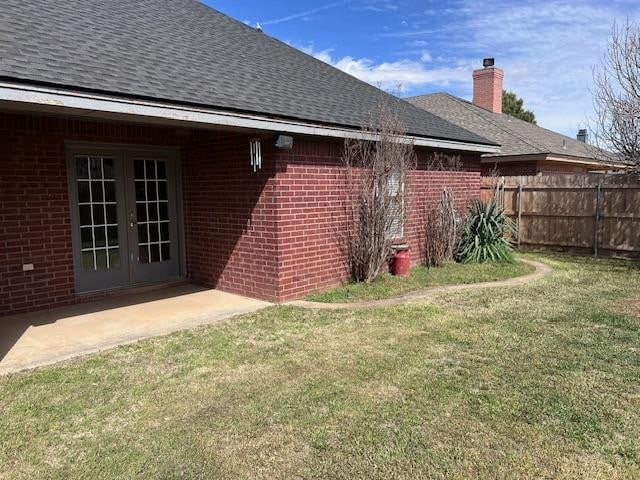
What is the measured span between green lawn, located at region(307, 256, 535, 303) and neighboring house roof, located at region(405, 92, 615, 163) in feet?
23.1

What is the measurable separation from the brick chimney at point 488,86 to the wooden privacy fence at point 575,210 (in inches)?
398

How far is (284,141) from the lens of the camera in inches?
274

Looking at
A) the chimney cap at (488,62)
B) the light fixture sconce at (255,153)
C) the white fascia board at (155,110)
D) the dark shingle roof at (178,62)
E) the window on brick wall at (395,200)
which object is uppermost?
the chimney cap at (488,62)

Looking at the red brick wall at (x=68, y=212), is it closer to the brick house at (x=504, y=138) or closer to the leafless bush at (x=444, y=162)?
the leafless bush at (x=444, y=162)

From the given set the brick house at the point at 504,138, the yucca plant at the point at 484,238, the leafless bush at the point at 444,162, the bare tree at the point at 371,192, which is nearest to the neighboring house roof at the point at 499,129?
the brick house at the point at 504,138

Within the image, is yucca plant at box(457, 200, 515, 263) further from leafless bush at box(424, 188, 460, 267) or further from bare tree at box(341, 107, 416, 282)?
bare tree at box(341, 107, 416, 282)

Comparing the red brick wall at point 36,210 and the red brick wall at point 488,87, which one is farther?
the red brick wall at point 488,87

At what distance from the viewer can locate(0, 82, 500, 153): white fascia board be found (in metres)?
4.50

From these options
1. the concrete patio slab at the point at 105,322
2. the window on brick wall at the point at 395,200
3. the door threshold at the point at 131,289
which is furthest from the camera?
the window on brick wall at the point at 395,200

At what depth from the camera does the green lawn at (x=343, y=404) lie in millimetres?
3098

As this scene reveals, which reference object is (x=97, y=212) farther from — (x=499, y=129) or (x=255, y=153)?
(x=499, y=129)

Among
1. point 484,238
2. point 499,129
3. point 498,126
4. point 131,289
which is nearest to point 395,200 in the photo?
point 484,238

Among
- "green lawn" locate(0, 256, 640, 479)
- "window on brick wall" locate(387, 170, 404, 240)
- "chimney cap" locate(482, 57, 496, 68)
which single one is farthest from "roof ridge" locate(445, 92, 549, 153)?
"green lawn" locate(0, 256, 640, 479)

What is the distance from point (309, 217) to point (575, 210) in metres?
8.00
